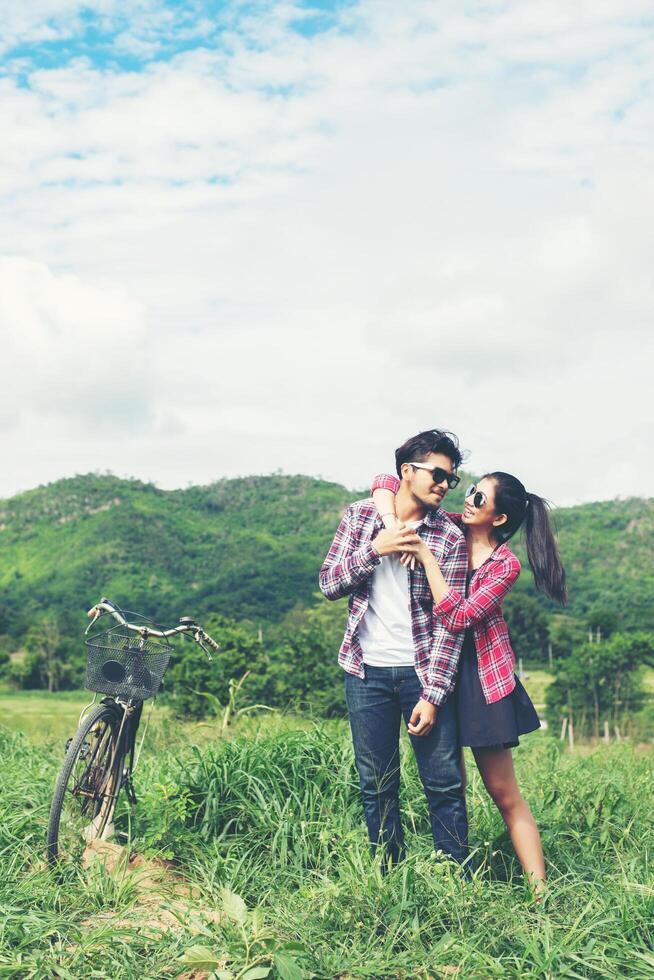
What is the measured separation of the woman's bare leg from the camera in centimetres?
302

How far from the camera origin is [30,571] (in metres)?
69.9

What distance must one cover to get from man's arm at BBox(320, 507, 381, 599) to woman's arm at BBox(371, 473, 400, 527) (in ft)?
0.35

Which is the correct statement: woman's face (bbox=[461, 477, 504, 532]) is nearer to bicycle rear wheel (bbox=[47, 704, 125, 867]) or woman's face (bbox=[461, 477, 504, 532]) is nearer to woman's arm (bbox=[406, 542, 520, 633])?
woman's arm (bbox=[406, 542, 520, 633])

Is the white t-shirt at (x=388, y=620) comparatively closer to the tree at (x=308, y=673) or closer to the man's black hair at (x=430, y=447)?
the man's black hair at (x=430, y=447)

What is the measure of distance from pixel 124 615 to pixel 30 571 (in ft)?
230

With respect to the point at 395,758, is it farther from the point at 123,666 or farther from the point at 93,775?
the point at 93,775

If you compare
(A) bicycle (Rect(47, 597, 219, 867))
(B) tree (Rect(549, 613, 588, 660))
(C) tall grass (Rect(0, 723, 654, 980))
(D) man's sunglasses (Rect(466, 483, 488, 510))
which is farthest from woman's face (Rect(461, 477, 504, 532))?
(B) tree (Rect(549, 613, 588, 660))

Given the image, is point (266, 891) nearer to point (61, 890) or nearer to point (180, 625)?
point (61, 890)

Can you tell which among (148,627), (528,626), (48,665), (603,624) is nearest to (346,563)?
(148,627)

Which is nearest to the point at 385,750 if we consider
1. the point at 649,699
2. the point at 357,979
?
the point at 357,979

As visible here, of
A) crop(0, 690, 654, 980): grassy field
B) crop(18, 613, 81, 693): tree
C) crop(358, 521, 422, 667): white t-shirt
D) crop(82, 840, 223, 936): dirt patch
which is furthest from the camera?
crop(18, 613, 81, 693): tree

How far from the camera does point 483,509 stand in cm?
310

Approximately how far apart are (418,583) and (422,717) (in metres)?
0.44

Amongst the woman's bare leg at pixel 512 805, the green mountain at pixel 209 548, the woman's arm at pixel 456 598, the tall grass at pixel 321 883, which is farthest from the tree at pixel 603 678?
the woman's arm at pixel 456 598
